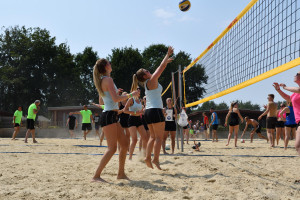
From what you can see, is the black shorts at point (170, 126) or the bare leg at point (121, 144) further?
the black shorts at point (170, 126)

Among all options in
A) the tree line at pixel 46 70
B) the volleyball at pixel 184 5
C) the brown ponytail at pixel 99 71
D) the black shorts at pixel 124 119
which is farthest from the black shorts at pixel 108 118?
the tree line at pixel 46 70

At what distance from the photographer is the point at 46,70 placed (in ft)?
115

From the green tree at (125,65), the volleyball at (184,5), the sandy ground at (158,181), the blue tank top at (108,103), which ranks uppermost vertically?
the green tree at (125,65)

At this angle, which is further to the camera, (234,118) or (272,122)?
(234,118)

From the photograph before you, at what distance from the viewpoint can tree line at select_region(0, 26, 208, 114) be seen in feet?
109

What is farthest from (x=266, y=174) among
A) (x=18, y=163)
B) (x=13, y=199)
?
(x=18, y=163)

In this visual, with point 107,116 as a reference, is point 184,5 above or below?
above

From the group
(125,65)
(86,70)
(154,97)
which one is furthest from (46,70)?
(154,97)

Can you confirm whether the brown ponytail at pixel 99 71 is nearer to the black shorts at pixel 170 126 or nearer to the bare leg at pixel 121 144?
the bare leg at pixel 121 144

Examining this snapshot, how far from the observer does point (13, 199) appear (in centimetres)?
282

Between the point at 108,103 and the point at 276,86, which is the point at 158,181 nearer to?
the point at 108,103

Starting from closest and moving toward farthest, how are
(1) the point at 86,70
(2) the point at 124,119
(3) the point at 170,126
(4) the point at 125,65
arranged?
(2) the point at 124,119, (3) the point at 170,126, (4) the point at 125,65, (1) the point at 86,70

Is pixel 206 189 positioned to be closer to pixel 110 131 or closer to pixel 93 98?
pixel 110 131

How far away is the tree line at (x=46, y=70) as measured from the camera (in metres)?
33.3
